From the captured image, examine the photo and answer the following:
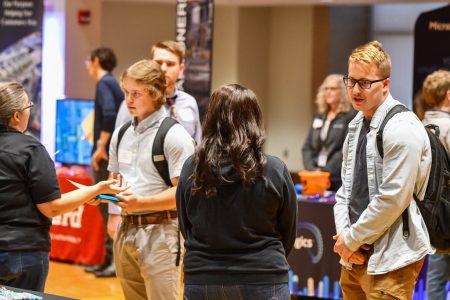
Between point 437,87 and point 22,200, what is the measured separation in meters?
2.70

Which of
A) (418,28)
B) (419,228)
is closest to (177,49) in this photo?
(419,228)

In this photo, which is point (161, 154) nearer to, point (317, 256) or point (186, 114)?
point (186, 114)

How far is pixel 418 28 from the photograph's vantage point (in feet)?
24.2

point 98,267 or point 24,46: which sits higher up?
point 24,46

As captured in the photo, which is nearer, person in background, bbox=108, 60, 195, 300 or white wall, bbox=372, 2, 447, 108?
person in background, bbox=108, 60, 195, 300

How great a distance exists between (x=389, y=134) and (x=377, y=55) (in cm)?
33

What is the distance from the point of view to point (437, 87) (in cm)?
523

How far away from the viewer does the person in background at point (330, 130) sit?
659cm

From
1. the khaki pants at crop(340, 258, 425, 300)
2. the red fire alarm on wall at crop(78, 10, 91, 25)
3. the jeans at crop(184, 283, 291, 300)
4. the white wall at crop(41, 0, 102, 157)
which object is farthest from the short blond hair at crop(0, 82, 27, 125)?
the red fire alarm on wall at crop(78, 10, 91, 25)

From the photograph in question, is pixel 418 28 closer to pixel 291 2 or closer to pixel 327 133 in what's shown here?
pixel 327 133

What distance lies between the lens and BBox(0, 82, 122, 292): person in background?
142 inches

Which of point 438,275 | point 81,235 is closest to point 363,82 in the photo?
point 438,275

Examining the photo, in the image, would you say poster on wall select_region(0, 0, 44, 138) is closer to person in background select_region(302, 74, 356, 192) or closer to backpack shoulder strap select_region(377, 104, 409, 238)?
person in background select_region(302, 74, 356, 192)

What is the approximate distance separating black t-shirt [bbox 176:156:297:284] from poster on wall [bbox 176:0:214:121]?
3534 mm
